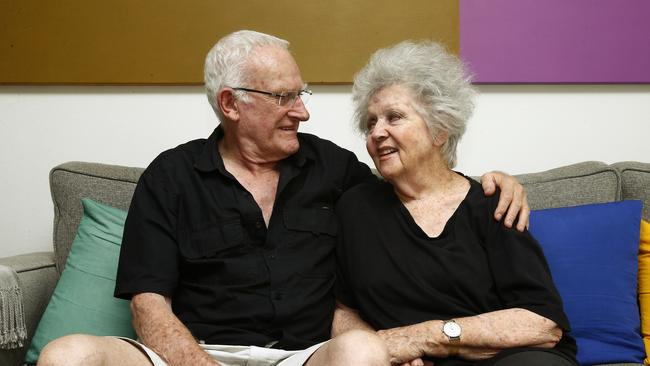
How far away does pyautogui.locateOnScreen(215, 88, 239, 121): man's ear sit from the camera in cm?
199

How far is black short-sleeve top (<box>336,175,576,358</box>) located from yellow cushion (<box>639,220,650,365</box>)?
16.4 inches

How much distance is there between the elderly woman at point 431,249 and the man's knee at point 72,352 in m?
0.68

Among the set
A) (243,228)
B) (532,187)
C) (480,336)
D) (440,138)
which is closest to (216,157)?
(243,228)

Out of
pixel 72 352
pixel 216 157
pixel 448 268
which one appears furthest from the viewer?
pixel 216 157

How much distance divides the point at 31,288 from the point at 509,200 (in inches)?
54.7

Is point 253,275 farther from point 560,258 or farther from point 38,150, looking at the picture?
point 38,150

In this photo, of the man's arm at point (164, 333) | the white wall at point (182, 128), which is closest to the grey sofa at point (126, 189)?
the white wall at point (182, 128)

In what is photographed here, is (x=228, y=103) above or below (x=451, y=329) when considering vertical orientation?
above

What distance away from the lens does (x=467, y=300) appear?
175 centimetres

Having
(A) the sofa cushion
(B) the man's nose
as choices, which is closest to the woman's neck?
(B) the man's nose

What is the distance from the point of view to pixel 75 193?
224cm

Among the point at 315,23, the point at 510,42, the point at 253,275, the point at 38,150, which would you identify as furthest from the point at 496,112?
the point at 38,150

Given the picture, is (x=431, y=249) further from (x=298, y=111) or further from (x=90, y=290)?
(x=90, y=290)

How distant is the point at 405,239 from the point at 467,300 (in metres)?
0.22
